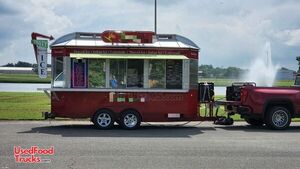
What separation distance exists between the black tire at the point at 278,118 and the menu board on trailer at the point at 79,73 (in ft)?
20.8

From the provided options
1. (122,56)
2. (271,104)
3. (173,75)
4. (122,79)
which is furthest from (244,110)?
(122,56)

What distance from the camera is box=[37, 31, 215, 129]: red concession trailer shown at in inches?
625

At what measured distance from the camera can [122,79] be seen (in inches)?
638

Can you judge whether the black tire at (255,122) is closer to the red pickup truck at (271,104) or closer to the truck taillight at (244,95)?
the red pickup truck at (271,104)

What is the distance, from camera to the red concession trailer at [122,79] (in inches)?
625

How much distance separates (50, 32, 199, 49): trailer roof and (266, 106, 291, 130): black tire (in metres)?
3.41

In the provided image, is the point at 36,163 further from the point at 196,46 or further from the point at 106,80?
the point at 196,46

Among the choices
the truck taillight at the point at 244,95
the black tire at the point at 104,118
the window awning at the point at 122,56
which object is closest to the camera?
the window awning at the point at 122,56

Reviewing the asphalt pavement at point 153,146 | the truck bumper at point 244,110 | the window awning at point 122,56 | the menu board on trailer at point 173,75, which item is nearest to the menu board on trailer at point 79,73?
the window awning at point 122,56

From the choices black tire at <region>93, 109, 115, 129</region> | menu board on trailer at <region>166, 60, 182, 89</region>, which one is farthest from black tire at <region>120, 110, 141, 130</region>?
menu board on trailer at <region>166, 60, 182, 89</region>

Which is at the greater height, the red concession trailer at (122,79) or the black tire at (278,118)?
the red concession trailer at (122,79)

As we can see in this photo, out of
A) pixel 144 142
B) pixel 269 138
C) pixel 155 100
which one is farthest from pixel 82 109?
pixel 269 138

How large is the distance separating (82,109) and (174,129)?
3154 millimetres

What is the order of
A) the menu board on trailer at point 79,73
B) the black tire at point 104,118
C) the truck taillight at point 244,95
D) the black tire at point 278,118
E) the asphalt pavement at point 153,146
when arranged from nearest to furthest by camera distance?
the asphalt pavement at point 153,146, the black tire at point 104,118, the menu board on trailer at point 79,73, the black tire at point 278,118, the truck taillight at point 244,95
